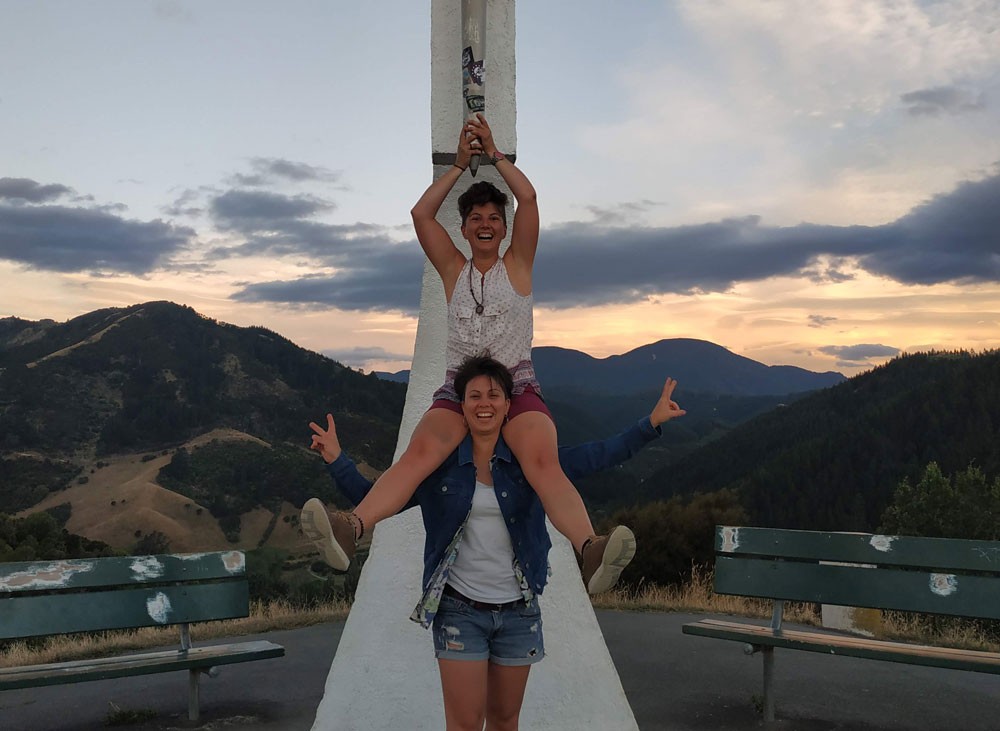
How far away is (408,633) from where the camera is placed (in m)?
4.15

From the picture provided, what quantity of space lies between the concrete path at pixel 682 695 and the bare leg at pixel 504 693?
1284 millimetres

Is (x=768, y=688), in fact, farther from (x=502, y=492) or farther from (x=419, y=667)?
(x=502, y=492)

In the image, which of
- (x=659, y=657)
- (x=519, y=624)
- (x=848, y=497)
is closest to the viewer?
(x=519, y=624)

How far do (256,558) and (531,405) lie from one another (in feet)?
87.0

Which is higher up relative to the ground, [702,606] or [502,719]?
[502,719]

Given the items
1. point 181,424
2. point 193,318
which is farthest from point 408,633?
point 193,318

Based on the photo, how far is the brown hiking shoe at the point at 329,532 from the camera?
2.38 m

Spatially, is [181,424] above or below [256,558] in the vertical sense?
above

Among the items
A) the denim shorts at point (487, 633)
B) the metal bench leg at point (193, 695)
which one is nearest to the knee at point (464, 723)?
the denim shorts at point (487, 633)

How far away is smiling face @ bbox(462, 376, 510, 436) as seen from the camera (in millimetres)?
2695

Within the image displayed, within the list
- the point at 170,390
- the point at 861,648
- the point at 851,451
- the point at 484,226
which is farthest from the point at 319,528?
the point at 170,390

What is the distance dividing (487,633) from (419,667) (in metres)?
1.56

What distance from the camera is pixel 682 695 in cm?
513

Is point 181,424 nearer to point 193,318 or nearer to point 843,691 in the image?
point 193,318
